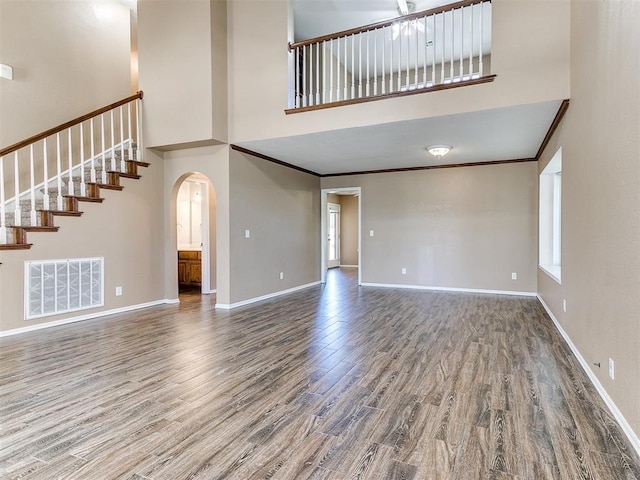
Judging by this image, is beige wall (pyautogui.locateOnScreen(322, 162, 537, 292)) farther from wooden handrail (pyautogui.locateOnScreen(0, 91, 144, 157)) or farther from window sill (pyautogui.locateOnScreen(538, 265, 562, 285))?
wooden handrail (pyautogui.locateOnScreen(0, 91, 144, 157))

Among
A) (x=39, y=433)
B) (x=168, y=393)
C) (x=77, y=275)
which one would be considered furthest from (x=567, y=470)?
(x=77, y=275)

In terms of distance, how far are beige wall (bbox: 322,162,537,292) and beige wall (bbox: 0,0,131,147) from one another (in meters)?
4.74

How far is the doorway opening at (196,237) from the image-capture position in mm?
6602

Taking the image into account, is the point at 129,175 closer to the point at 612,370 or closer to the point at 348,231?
the point at 612,370

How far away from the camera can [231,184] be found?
5281 millimetres

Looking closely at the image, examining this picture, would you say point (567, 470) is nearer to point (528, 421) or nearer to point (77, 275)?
point (528, 421)

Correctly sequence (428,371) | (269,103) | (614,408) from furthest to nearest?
(269,103) → (428,371) → (614,408)

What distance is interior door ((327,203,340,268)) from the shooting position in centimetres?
1112

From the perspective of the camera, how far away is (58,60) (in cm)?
530

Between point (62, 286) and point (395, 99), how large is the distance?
4.66 metres

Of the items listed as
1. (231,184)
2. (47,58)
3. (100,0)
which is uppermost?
(100,0)

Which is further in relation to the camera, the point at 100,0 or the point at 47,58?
the point at 100,0

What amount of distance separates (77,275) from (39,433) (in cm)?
Answer: 304

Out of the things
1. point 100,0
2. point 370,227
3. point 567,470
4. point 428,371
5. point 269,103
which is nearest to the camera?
point 567,470
